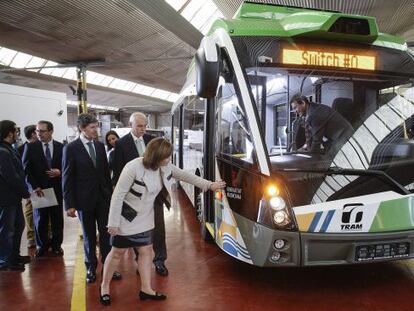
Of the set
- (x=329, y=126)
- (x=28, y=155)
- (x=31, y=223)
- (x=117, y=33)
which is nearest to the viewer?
(x=329, y=126)

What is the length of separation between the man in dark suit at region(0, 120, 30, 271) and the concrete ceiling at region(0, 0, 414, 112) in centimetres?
633

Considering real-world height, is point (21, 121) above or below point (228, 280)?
above

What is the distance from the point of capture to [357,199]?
3.59 meters

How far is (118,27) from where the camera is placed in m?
11.7

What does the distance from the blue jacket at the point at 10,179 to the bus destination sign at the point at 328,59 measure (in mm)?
3184

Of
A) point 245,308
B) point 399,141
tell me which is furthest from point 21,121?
point 399,141

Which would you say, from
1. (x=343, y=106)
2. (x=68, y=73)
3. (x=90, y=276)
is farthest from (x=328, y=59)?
(x=68, y=73)

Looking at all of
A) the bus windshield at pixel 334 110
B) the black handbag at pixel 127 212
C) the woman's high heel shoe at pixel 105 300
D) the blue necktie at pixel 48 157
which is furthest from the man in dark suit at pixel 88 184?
the bus windshield at pixel 334 110

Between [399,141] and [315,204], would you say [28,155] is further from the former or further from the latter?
[399,141]

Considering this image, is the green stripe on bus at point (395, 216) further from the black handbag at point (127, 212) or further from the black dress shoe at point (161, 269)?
the black dress shoe at point (161, 269)

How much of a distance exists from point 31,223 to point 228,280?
311 cm

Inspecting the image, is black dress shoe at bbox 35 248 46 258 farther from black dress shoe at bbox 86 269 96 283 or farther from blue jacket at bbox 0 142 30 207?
black dress shoe at bbox 86 269 96 283

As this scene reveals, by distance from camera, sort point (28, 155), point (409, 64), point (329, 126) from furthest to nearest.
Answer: point (28, 155)
point (409, 64)
point (329, 126)

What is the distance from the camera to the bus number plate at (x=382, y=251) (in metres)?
3.56
